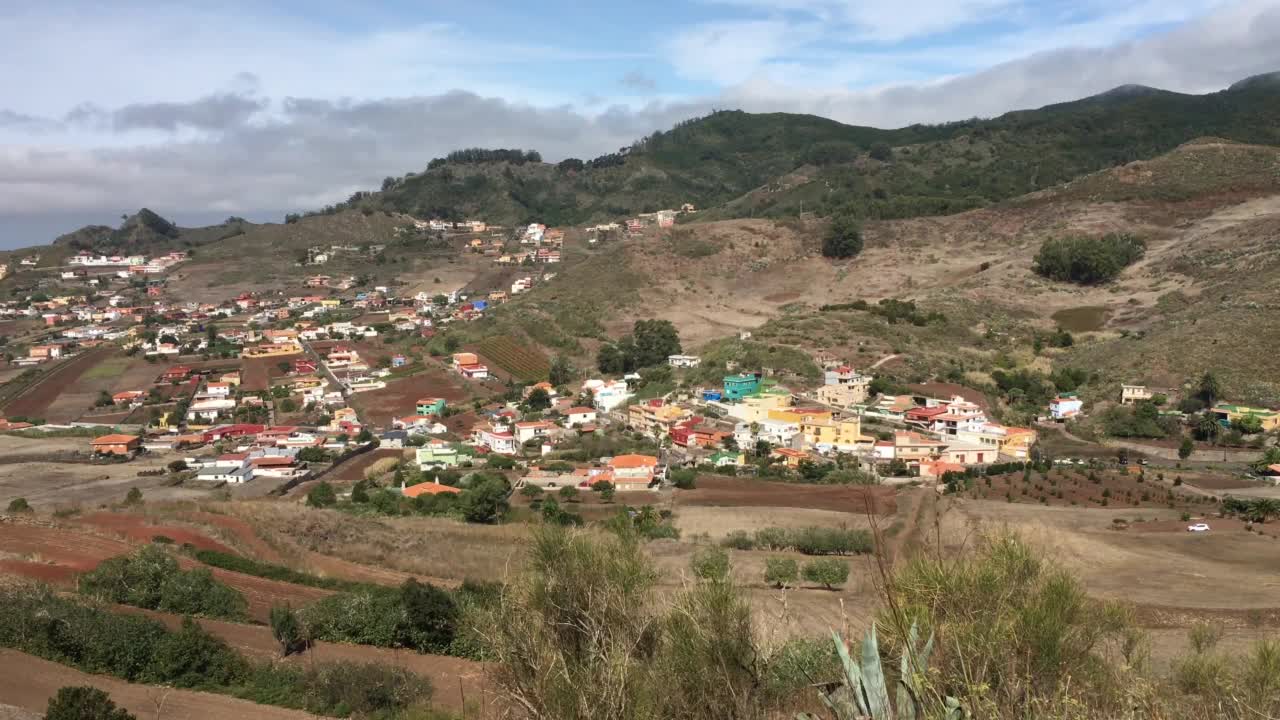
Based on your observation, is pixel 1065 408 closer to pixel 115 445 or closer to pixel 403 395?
pixel 403 395

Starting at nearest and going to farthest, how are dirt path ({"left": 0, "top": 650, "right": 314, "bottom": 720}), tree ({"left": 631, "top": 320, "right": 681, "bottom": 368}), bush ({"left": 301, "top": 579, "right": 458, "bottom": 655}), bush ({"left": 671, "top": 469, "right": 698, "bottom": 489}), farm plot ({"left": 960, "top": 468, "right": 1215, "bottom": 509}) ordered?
dirt path ({"left": 0, "top": 650, "right": 314, "bottom": 720})
bush ({"left": 301, "top": 579, "right": 458, "bottom": 655})
farm plot ({"left": 960, "top": 468, "right": 1215, "bottom": 509})
bush ({"left": 671, "top": 469, "right": 698, "bottom": 489})
tree ({"left": 631, "top": 320, "right": 681, "bottom": 368})

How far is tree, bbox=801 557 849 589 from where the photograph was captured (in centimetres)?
1975

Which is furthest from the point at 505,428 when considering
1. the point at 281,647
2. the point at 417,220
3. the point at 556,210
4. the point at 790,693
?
the point at 556,210

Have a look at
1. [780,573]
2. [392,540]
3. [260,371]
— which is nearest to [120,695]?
[392,540]

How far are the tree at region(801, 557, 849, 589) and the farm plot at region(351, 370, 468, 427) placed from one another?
1195 inches

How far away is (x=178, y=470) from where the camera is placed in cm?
3562

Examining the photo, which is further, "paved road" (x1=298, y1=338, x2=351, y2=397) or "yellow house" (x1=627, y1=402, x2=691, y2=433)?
"paved road" (x1=298, y1=338, x2=351, y2=397)

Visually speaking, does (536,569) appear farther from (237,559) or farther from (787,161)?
(787,161)

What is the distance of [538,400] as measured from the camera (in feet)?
150

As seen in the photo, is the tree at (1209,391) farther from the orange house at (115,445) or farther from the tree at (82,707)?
the orange house at (115,445)

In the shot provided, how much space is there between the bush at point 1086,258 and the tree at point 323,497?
184ft

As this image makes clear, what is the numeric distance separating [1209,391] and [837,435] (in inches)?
703

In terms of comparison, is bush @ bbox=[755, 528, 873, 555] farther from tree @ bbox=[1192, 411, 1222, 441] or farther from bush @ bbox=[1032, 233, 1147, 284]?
bush @ bbox=[1032, 233, 1147, 284]

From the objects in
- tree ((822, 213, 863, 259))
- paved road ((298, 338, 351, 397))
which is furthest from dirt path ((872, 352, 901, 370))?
paved road ((298, 338, 351, 397))
